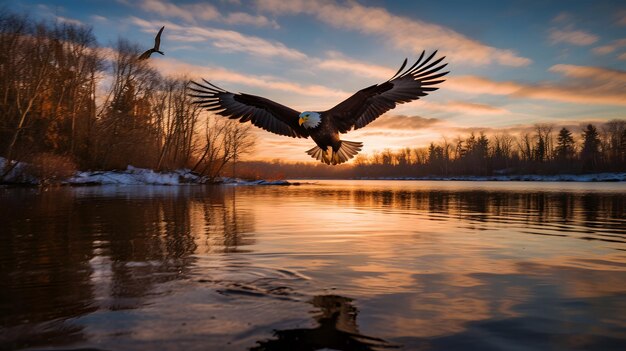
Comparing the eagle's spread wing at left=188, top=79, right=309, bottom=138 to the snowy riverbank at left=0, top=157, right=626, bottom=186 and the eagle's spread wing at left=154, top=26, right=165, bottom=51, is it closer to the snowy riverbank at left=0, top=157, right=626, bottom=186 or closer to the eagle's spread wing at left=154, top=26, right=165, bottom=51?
the eagle's spread wing at left=154, top=26, right=165, bottom=51

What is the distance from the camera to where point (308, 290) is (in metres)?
4.93

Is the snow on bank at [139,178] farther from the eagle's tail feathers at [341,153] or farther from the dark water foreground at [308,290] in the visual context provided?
the dark water foreground at [308,290]

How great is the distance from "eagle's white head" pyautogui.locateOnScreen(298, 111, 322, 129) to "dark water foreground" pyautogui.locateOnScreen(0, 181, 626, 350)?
7.99ft

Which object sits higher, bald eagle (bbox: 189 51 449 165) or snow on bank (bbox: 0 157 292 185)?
bald eagle (bbox: 189 51 449 165)

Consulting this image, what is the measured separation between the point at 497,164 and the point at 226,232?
111755mm

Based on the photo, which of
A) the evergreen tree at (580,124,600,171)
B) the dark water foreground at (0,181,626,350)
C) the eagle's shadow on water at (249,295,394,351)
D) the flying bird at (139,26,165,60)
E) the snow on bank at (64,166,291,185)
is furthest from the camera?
the evergreen tree at (580,124,600,171)


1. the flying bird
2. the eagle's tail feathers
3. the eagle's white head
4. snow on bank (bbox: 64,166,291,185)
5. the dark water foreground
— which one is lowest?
the dark water foreground

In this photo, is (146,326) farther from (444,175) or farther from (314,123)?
(444,175)

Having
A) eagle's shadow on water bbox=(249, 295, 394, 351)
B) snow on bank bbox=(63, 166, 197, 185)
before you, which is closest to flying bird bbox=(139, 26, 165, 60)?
eagle's shadow on water bbox=(249, 295, 394, 351)

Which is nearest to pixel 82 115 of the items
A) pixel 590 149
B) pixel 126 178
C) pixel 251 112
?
pixel 126 178

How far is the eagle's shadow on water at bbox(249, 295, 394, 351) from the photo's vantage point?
3273mm

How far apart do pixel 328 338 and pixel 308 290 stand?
1.49 meters

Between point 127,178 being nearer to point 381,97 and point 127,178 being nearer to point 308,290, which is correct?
point 381,97

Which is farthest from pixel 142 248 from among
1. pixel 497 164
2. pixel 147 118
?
pixel 497 164
